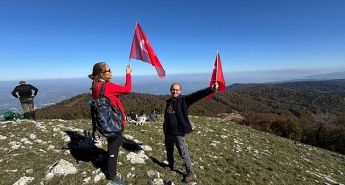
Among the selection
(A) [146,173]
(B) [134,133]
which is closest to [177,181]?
(A) [146,173]

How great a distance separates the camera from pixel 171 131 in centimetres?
786

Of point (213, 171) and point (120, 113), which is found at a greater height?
point (120, 113)

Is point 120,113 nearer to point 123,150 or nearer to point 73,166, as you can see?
point 73,166

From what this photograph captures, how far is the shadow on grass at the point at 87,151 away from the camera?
8.58 meters

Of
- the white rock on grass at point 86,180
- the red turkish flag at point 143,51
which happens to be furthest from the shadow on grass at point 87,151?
the red turkish flag at point 143,51

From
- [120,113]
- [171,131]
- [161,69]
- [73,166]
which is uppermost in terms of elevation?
[161,69]

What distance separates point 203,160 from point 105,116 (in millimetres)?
5584

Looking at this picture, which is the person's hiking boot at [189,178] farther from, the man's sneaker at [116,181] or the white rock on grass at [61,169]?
the white rock on grass at [61,169]

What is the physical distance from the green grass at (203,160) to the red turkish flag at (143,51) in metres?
3.59

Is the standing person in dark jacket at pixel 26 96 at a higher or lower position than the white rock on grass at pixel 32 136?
higher

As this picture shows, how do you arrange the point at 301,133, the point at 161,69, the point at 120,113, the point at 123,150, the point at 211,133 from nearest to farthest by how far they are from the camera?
the point at 120,113, the point at 161,69, the point at 123,150, the point at 211,133, the point at 301,133

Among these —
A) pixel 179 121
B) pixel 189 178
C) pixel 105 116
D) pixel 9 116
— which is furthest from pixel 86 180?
pixel 9 116

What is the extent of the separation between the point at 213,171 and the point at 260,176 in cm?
206

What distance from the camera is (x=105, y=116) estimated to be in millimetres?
6605
